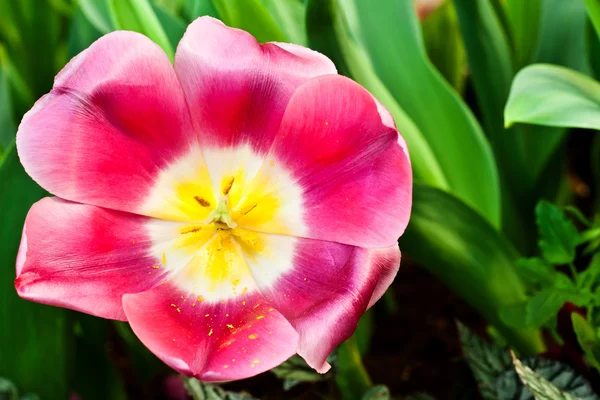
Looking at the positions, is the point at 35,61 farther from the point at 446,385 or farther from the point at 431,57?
the point at 446,385

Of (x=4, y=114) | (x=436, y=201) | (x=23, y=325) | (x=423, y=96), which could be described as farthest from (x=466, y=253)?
(x=4, y=114)

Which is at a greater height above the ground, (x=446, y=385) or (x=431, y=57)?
(x=431, y=57)

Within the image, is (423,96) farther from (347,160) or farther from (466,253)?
(347,160)

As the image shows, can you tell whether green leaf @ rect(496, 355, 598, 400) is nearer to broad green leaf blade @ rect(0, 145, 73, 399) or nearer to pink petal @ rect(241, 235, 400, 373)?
pink petal @ rect(241, 235, 400, 373)

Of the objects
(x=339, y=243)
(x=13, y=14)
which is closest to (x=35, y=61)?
(x=13, y=14)

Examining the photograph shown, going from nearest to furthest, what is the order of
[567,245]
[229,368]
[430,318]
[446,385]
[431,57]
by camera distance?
[229,368]
[567,245]
[446,385]
[430,318]
[431,57]

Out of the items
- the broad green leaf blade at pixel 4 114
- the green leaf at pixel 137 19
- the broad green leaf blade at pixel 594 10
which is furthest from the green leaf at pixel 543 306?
the broad green leaf blade at pixel 4 114

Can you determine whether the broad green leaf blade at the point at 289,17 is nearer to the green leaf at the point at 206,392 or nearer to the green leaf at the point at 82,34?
the green leaf at the point at 82,34
